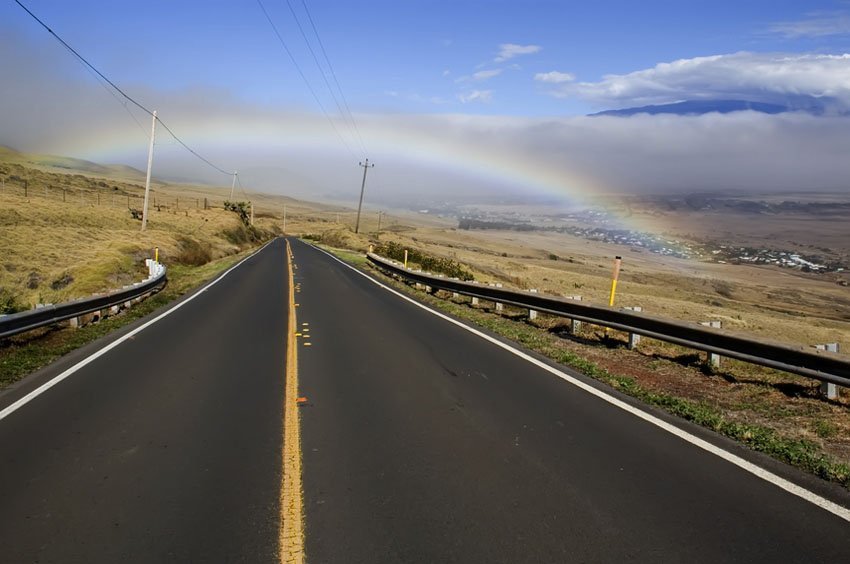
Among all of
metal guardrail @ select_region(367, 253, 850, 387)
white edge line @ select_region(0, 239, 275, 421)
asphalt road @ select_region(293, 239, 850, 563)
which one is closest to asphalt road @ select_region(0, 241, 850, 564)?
asphalt road @ select_region(293, 239, 850, 563)

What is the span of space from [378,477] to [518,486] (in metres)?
1.14

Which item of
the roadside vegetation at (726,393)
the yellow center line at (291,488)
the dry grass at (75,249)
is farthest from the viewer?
the dry grass at (75,249)

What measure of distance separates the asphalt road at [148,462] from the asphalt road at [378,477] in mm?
21

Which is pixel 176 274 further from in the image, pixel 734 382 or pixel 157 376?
pixel 734 382

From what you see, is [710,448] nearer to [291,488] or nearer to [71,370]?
[291,488]

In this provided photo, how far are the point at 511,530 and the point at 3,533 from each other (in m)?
3.35

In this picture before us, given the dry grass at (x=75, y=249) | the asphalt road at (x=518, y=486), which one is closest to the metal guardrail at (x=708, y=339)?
the asphalt road at (x=518, y=486)

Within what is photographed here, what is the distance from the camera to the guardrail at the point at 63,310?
9.78 meters

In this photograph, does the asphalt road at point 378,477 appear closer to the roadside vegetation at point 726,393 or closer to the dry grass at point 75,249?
the roadside vegetation at point 726,393

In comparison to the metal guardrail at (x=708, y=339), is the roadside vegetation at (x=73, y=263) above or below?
below

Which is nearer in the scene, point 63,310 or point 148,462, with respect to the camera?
point 148,462

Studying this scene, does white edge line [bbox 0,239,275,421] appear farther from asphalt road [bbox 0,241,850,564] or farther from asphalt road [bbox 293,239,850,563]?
asphalt road [bbox 293,239,850,563]

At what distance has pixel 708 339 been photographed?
888cm

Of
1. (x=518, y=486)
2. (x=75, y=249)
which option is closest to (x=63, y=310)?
(x=518, y=486)
